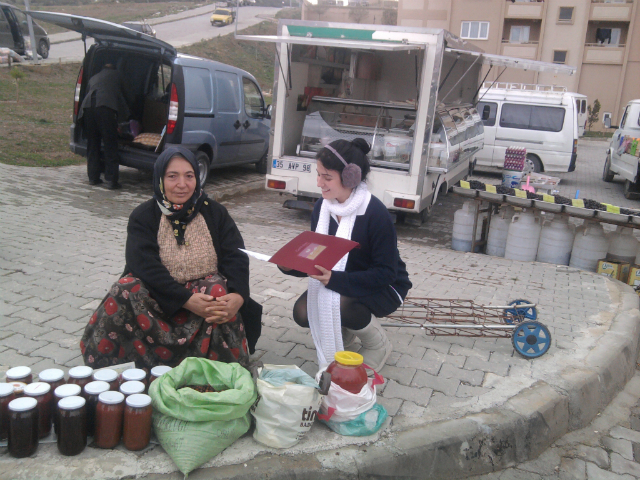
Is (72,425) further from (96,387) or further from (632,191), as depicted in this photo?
(632,191)

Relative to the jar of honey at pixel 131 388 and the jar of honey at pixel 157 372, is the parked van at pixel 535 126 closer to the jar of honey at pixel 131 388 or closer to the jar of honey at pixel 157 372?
the jar of honey at pixel 157 372

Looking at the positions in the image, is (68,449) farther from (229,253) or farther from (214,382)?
(229,253)

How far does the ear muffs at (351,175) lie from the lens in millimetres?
2959

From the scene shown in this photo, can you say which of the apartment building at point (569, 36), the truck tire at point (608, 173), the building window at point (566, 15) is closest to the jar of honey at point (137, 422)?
the truck tire at point (608, 173)

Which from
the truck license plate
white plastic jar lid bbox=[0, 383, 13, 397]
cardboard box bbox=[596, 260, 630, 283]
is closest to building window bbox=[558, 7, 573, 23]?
the truck license plate

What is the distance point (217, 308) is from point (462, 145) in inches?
274

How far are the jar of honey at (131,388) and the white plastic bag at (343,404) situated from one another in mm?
873

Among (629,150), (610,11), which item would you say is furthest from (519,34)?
(629,150)

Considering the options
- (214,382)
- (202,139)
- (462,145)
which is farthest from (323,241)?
(462,145)

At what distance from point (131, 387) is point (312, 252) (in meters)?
1.08

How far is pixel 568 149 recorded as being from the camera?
507 inches

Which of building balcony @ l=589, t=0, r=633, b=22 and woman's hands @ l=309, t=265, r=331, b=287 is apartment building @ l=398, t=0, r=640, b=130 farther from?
woman's hands @ l=309, t=265, r=331, b=287

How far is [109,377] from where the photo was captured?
8.38 feet

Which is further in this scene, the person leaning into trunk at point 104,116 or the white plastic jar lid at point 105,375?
the person leaning into trunk at point 104,116
